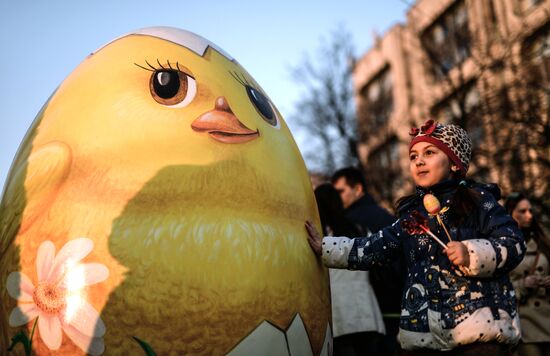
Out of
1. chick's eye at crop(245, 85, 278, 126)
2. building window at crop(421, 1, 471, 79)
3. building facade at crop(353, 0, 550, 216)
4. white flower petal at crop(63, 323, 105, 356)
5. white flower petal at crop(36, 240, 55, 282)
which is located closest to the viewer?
white flower petal at crop(63, 323, 105, 356)

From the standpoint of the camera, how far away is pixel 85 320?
7.81 feet

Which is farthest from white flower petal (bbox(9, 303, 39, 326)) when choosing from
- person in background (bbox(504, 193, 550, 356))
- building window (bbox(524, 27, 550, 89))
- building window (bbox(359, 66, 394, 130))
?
building window (bbox(359, 66, 394, 130))

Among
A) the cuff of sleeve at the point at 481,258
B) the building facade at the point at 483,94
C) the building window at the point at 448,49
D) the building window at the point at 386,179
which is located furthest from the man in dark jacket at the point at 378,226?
the building window at the point at 386,179

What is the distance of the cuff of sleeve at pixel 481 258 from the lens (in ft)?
7.80

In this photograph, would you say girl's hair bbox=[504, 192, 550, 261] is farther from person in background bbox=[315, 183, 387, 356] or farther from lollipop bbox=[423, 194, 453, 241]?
lollipop bbox=[423, 194, 453, 241]

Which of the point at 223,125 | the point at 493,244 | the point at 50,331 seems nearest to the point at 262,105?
the point at 223,125

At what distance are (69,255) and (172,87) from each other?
909mm

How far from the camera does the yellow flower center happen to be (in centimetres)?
243

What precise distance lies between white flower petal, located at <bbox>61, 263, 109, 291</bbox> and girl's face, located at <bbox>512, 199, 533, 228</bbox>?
3.51 m

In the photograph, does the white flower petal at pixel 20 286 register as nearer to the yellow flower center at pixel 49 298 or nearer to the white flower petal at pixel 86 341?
the yellow flower center at pixel 49 298

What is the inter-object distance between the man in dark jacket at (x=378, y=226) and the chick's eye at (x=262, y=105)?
133 centimetres

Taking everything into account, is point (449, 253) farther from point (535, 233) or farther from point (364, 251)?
point (535, 233)

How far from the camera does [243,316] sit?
8.16 ft

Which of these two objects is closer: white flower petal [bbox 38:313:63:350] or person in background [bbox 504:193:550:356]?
white flower petal [bbox 38:313:63:350]
